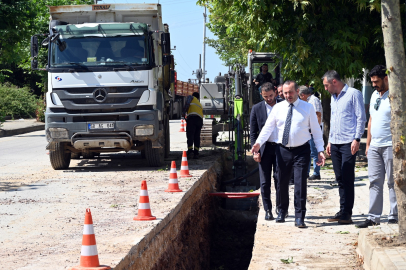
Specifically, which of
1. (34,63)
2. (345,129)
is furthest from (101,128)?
(345,129)

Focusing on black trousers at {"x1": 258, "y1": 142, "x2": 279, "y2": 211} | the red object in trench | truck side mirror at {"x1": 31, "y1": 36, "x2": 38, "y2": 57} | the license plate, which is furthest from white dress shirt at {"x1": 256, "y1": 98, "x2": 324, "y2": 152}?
truck side mirror at {"x1": 31, "y1": 36, "x2": 38, "y2": 57}

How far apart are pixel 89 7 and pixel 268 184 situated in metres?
7.23

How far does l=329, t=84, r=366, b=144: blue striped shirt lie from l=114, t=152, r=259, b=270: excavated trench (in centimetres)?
251

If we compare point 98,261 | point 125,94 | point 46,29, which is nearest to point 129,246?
point 98,261

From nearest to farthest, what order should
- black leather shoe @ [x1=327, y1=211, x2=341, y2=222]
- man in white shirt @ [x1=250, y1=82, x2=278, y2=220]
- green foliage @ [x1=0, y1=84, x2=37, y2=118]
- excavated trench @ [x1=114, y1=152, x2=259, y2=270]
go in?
excavated trench @ [x1=114, y1=152, x2=259, y2=270] < black leather shoe @ [x1=327, y1=211, x2=341, y2=222] < man in white shirt @ [x1=250, y1=82, x2=278, y2=220] < green foliage @ [x1=0, y1=84, x2=37, y2=118]

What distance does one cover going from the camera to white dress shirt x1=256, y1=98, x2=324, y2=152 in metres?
7.22

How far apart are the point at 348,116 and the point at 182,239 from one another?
302 cm

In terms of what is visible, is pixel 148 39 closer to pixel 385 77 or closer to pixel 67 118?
pixel 67 118

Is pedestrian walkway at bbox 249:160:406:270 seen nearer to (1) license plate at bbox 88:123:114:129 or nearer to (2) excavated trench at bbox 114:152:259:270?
(2) excavated trench at bbox 114:152:259:270

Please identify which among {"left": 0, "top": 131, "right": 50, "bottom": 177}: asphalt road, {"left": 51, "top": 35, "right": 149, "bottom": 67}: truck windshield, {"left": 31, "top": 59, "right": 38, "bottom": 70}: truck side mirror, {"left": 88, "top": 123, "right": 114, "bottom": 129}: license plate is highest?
{"left": 51, "top": 35, "right": 149, "bottom": 67}: truck windshield

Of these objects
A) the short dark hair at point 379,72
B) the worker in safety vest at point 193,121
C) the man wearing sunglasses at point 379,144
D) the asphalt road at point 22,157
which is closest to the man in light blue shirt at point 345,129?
the man wearing sunglasses at point 379,144

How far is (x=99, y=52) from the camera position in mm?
12305

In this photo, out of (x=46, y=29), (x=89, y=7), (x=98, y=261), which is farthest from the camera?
(x=46, y=29)

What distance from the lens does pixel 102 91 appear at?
12.3m
